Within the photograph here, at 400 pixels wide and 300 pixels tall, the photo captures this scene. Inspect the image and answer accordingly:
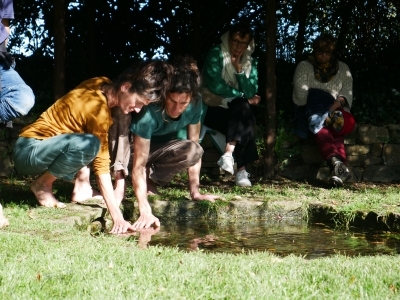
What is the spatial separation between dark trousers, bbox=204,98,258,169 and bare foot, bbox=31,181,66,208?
2049mm

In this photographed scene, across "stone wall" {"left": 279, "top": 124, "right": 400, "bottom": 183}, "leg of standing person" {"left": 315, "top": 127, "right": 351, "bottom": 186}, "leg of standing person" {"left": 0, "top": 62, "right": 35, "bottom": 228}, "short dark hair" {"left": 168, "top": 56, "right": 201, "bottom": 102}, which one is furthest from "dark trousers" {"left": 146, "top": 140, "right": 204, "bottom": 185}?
"stone wall" {"left": 279, "top": 124, "right": 400, "bottom": 183}

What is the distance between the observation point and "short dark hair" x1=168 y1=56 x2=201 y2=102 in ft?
15.3

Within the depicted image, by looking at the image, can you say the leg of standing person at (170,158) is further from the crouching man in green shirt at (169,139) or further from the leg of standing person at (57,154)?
the leg of standing person at (57,154)

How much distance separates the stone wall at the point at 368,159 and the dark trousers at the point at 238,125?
1.14m

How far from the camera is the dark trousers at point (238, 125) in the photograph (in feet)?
21.7

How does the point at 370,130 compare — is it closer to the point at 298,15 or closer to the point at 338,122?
the point at 338,122

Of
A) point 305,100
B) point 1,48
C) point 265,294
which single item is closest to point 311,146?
point 305,100

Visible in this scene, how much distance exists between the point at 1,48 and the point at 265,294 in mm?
2399

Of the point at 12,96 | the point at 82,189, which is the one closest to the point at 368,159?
the point at 82,189

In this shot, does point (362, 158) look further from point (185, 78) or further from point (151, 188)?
point (185, 78)

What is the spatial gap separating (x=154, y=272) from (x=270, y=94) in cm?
447

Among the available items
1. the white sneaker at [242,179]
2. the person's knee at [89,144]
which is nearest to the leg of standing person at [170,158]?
the person's knee at [89,144]

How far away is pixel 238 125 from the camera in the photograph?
662 cm

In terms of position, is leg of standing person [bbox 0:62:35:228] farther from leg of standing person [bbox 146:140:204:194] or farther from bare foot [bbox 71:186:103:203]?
leg of standing person [bbox 146:140:204:194]
